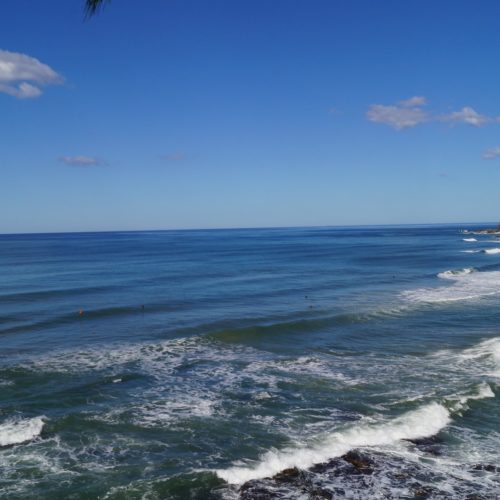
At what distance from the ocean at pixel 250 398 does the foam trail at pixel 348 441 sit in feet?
0.16

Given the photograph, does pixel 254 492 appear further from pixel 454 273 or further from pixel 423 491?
pixel 454 273

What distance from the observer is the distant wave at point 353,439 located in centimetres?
1247

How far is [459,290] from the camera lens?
4244cm

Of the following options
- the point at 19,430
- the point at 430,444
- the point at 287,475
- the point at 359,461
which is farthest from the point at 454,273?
the point at 19,430

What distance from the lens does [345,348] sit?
24656 mm

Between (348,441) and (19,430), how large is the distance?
397 inches

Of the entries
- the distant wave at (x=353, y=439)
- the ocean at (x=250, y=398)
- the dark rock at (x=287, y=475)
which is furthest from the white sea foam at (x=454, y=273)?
the dark rock at (x=287, y=475)

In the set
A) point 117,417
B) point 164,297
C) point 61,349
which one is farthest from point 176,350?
point 164,297

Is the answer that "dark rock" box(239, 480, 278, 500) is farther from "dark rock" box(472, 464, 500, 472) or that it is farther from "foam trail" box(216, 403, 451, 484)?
"dark rock" box(472, 464, 500, 472)

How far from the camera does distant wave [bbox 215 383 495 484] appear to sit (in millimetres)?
12469

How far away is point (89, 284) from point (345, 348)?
102 feet

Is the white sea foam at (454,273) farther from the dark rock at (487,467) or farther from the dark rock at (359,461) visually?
the dark rock at (359,461)

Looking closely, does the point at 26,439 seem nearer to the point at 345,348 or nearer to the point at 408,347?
the point at 345,348

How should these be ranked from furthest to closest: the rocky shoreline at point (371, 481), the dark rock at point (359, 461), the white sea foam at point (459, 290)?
1. the white sea foam at point (459, 290)
2. the dark rock at point (359, 461)
3. the rocky shoreline at point (371, 481)
